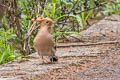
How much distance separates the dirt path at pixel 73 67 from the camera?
13.5 feet

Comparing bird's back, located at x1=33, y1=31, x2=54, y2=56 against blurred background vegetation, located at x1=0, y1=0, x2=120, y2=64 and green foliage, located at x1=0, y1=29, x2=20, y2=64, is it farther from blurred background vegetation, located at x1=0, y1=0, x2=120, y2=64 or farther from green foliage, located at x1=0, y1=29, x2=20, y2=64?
blurred background vegetation, located at x1=0, y1=0, x2=120, y2=64

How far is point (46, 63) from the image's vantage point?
4.91m

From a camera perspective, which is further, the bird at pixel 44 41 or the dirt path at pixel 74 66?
the bird at pixel 44 41

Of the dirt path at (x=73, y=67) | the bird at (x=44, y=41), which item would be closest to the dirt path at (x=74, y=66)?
the dirt path at (x=73, y=67)

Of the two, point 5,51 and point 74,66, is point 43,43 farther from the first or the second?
point 5,51

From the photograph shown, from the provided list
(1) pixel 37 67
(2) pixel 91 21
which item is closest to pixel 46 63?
(1) pixel 37 67

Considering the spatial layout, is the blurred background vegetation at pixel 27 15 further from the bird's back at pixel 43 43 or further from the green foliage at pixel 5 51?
the bird's back at pixel 43 43

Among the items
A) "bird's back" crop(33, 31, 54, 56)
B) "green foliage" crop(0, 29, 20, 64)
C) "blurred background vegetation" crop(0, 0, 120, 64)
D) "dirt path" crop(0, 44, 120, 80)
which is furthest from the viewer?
"blurred background vegetation" crop(0, 0, 120, 64)

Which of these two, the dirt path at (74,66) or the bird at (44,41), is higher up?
the bird at (44,41)

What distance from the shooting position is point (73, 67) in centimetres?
461

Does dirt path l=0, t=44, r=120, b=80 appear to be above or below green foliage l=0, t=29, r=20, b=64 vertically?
below

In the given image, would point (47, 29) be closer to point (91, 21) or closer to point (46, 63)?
point (46, 63)

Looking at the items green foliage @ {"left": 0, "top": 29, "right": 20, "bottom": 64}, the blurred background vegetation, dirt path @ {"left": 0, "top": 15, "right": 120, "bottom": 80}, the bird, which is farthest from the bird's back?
the blurred background vegetation

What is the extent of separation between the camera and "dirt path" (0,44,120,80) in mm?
4102
